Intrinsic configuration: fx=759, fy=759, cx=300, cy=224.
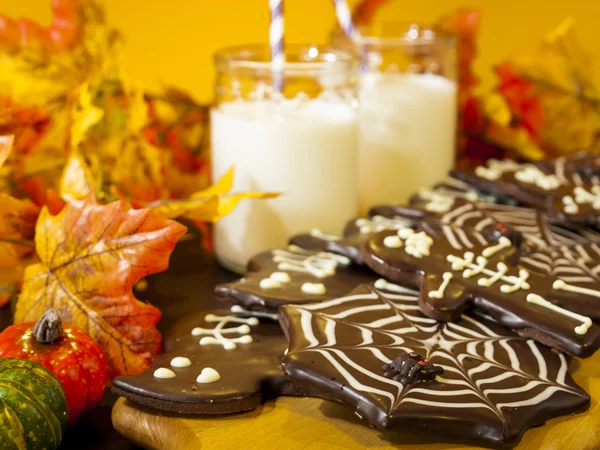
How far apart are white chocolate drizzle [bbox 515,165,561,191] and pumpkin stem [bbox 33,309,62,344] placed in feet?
2.47

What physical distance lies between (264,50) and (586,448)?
72 centimetres

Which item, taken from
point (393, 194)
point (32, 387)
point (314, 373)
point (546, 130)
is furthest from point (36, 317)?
point (546, 130)

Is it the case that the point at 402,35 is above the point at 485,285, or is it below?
above

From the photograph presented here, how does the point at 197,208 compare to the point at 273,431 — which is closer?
the point at 273,431

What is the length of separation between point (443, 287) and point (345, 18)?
0.60 metres

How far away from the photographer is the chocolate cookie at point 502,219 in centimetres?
98

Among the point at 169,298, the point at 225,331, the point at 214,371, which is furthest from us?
the point at 169,298

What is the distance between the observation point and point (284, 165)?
1.01 metres

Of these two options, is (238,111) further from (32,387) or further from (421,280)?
(32,387)

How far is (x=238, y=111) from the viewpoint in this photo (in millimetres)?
1039

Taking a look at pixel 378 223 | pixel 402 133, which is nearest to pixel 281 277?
pixel 378 223

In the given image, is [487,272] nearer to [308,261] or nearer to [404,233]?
[404,233]

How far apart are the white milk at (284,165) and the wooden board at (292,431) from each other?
39 cm

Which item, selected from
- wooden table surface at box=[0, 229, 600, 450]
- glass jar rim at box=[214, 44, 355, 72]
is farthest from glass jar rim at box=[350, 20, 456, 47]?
wooden table surface at box=[0, 229, 600, 450]
